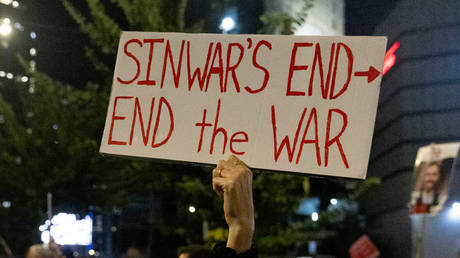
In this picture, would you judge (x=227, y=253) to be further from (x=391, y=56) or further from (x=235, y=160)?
(x=391, y=56)

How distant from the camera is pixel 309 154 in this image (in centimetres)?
286

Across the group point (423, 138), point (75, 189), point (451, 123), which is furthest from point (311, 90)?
point (423, 138)

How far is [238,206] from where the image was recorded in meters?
2.44

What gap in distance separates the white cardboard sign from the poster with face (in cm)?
501

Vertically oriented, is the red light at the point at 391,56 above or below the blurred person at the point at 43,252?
above

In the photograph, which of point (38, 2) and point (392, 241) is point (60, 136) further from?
point (392, 241)

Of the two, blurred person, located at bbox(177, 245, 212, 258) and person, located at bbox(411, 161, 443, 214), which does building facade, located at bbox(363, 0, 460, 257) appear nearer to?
person, located at bbox(411, 161, 443, 214)

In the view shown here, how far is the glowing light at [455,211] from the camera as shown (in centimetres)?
2128

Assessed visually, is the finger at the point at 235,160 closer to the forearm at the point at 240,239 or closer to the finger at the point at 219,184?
the finger at the point at 219,184

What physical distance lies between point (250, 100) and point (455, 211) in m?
20.8

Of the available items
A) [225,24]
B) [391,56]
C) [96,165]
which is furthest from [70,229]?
[391,56]

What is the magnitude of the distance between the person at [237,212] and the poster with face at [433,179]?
557 centimetres

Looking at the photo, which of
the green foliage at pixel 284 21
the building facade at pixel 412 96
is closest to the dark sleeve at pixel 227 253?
the green foliage at pixel 284 21

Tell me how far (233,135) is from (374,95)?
2.41ft
